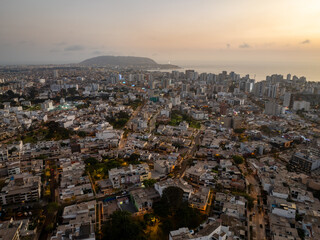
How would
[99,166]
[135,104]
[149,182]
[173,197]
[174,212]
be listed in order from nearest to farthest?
1. [173,197]
2. [174,212]
3. [149,182]
4. [99,166]
5. [135,104]

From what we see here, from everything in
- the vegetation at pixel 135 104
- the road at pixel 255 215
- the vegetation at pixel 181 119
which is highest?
the vegetation at pixel 135 104

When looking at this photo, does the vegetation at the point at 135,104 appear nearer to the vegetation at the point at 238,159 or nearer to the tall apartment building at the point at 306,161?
the vegetation at the point at 238,159

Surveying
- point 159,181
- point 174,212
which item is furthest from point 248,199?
point 159,181

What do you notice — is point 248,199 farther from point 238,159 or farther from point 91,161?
point 91,161

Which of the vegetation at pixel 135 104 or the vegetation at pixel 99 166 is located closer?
the vegetation at pixel 99 166

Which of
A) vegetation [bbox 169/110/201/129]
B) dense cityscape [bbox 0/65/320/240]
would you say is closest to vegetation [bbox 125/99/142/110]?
vegetation [bbox 169/110/201/129]

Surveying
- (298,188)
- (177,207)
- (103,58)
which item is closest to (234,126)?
(298,188)

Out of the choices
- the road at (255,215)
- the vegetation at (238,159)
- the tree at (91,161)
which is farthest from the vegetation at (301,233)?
the tree at (91,161)

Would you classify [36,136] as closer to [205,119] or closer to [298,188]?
[205,119]

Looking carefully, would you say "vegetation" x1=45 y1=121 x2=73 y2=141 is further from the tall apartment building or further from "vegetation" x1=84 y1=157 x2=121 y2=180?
the tall apartment building
